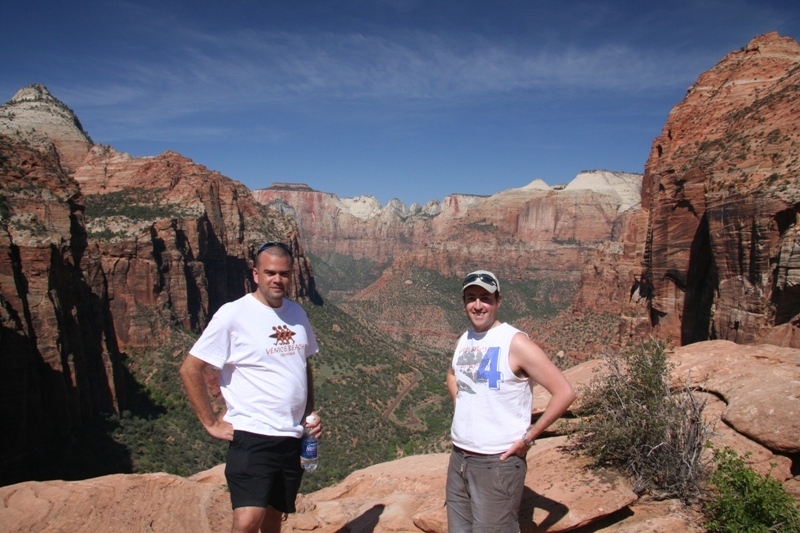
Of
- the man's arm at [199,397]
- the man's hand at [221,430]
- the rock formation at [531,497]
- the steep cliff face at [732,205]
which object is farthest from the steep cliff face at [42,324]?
the steep cliff face at [732,205]

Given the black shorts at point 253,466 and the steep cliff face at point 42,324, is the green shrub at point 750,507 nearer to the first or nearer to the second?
the black shorts at point 253,466

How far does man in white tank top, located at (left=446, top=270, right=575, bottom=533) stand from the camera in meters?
5.30

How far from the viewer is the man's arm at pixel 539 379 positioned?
5.15 metres

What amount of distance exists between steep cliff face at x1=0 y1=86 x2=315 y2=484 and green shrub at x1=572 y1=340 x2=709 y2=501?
25939mm

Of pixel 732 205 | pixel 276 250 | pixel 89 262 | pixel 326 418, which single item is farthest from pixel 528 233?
pixel 276 250

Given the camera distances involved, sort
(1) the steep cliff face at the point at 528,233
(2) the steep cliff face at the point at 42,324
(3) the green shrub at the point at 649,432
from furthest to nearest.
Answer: (1) the steep cliff face at the point at 528,233, (2) the steep cliff face at the point at 42,324, (3) the green shrub at the point at 649,432


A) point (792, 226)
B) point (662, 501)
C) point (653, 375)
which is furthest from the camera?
point (792, 226)

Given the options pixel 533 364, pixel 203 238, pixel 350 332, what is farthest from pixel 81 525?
pixel 350 332

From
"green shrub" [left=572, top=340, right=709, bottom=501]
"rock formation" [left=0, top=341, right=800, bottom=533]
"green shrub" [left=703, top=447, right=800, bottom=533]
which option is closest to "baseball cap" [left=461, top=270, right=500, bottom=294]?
"rock formation" [left=0, top=341, right=800, bottom=533]

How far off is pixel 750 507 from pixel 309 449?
17.5ft

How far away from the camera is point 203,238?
5638 cm

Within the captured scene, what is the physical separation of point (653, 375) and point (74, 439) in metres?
31.7

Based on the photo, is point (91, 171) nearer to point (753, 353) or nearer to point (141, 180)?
point (141, 180)

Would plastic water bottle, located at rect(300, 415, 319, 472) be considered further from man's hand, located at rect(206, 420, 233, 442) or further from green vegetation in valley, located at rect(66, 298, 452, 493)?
green vegetation in valley, located at rect(66, 298, 452, 493)
